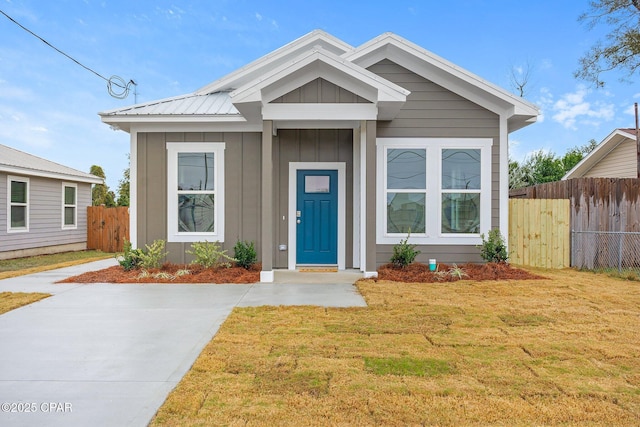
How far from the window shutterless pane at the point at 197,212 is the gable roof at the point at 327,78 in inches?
61.9

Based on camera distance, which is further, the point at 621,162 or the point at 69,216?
the point at 621,162

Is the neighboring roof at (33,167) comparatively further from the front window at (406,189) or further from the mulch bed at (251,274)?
the front window at (406,189)

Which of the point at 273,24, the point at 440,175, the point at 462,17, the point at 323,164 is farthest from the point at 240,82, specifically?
the point at 462,17

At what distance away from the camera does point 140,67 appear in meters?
14.0

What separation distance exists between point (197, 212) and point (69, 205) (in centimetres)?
918

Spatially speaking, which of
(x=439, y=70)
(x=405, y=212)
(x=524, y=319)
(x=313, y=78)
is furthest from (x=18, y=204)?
(x=524, y=319)

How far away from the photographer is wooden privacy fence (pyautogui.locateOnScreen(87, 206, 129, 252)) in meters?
14.7

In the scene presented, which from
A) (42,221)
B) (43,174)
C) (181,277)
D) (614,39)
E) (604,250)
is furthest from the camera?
(42,221)

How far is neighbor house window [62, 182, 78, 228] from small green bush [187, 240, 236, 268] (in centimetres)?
903

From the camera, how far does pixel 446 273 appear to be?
292 inches

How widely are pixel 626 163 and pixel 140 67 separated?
59.2ft

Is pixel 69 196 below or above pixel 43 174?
below

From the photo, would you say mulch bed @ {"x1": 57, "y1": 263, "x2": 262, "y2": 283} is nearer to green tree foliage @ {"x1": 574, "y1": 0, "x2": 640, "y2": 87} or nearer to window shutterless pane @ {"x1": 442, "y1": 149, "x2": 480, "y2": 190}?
window shutterless pane @ {"x1": 442, "y1": 149, "x2": 480, "y2": 190}

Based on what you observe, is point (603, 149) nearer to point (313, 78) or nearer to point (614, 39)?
point (614, 39)
